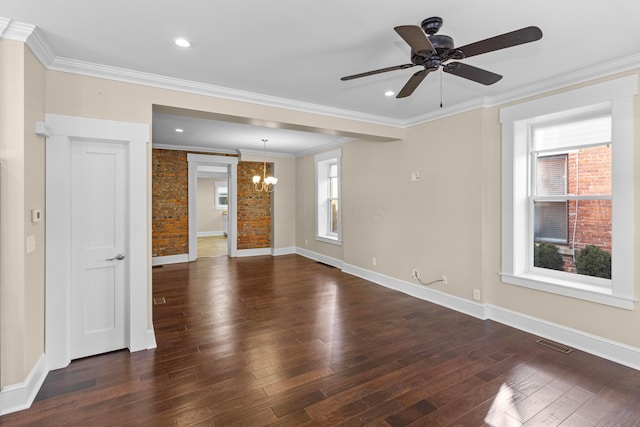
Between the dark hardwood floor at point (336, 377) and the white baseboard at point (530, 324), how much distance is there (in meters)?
0.13

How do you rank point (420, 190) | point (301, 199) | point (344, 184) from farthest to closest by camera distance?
point (301, 199) < point (344, 184) < point (420, 190)

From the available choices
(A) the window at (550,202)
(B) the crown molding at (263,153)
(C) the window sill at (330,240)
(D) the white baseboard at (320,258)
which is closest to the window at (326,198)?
(C) the window sill at (330,240)

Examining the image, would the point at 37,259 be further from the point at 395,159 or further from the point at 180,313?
the point at 395,159

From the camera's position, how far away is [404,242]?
15.9ft

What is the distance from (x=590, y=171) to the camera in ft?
10.3

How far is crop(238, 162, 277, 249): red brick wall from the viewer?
775cm

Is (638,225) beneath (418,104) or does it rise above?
beneath

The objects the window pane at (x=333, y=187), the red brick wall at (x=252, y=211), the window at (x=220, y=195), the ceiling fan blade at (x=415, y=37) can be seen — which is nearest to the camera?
Result: the ceiling fan blade at (x=415, y=37)

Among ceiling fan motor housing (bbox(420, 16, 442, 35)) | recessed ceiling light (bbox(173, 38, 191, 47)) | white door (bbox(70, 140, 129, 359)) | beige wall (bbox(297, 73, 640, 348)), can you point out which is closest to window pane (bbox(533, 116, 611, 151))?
beige wall (bbox(297, 73, 640, 348))

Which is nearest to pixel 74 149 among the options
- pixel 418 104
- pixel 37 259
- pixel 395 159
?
pixel 37 259

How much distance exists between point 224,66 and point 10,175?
70.2 inches

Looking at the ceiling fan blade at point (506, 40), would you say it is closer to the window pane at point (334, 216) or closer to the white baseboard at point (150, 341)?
the white baseboard at point (150, 341)

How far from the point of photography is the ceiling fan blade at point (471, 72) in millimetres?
2082

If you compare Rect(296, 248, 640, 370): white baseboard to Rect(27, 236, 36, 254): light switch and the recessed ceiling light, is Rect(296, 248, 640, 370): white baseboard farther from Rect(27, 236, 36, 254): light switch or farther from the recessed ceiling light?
Rect(27, 236, 36, 254): light switch
